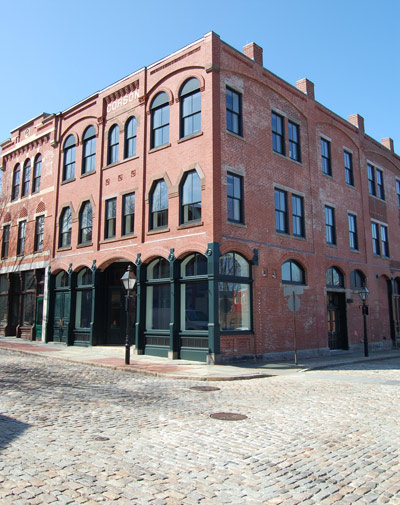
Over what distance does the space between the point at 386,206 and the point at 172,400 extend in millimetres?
24294

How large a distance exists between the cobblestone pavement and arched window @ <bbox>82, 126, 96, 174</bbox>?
48.6 feet

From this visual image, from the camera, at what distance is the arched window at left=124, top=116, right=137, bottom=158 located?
2097cm

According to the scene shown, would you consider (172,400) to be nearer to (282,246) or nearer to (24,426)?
(24,426)

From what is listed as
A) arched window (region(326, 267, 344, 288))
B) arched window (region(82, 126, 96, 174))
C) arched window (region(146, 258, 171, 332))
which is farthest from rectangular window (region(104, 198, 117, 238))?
arched window (region(326, 267, 344, 288))

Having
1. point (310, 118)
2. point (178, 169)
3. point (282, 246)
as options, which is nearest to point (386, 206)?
point (310, 118)

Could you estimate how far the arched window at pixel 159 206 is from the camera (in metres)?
18.6

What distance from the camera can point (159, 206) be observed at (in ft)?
62.2

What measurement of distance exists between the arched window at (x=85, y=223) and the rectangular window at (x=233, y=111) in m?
8.98

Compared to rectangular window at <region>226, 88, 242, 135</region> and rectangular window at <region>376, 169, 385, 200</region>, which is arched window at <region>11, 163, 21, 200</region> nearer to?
rectangular window at <region>226, 88, 242, 135</region>

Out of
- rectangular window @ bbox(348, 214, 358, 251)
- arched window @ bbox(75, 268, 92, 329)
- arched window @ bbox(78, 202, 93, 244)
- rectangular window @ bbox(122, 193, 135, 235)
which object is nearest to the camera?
rectangular window @ bbox(122, 193, 135, 235)

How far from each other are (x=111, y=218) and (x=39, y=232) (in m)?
7.32

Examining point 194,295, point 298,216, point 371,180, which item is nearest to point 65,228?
point 194,295

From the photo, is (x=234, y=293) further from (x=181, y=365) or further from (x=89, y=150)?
(x=89, y=150)

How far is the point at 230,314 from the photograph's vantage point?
16594 mm
